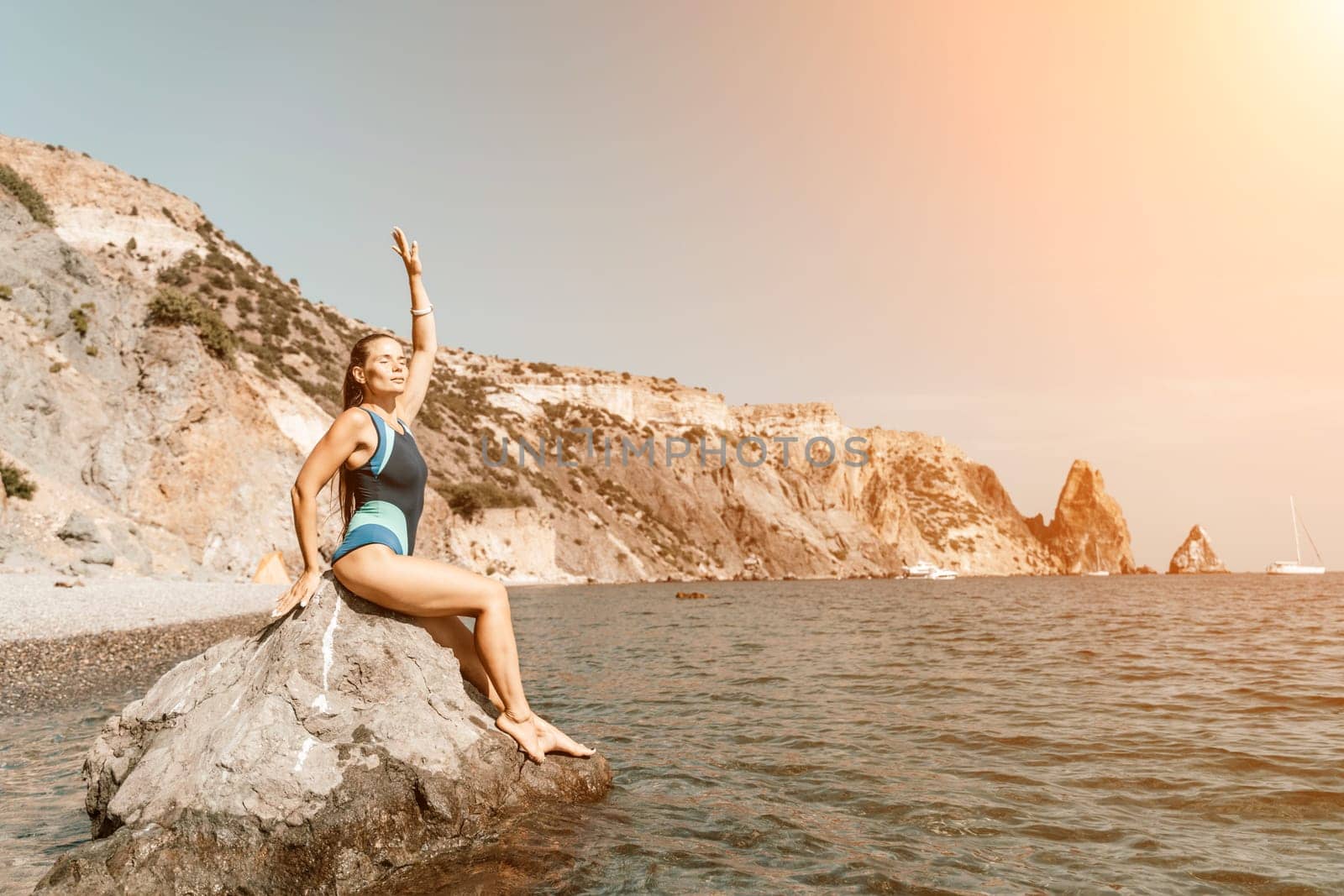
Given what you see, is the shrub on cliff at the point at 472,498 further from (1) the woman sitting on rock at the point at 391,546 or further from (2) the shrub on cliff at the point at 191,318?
(1) the woman sitting on rock at the point at 391,546

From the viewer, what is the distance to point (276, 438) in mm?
34000

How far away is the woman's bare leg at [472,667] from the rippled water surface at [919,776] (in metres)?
0.46

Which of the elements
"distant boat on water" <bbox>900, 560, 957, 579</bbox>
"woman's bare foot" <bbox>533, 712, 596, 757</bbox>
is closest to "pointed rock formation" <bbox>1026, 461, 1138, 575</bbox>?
"distant boat on water" <bbox>900, 560, 957, 579</bbox>

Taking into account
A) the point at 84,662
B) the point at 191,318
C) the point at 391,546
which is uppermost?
the point at 191,318

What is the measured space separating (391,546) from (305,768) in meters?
1.38

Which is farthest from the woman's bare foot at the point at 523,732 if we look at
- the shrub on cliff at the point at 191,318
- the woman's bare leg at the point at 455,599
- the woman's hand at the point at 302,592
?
the shrub on cliff at the point at 191,318

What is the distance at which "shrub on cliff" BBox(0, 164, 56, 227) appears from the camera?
36.8 metres

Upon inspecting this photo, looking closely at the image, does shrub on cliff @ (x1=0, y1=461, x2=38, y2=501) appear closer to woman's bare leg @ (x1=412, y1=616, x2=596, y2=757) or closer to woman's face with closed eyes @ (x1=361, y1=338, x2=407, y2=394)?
woman's face with closed eyes @ (x1=361, y1=338, x2=407, y2=394)

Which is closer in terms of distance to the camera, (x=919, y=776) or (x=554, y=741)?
(x=554, y=741)

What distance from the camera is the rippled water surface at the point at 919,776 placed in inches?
182

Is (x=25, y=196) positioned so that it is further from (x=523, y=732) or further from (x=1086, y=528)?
(x=1086, y=528)

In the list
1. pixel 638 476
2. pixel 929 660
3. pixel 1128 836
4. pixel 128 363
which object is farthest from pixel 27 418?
pixel 638 476

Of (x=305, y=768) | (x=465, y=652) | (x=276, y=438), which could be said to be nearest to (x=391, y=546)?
(x=465, y=652)

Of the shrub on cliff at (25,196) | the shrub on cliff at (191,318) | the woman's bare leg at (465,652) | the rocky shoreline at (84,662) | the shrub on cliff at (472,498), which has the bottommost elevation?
the rocky shoreline at (84,662)
